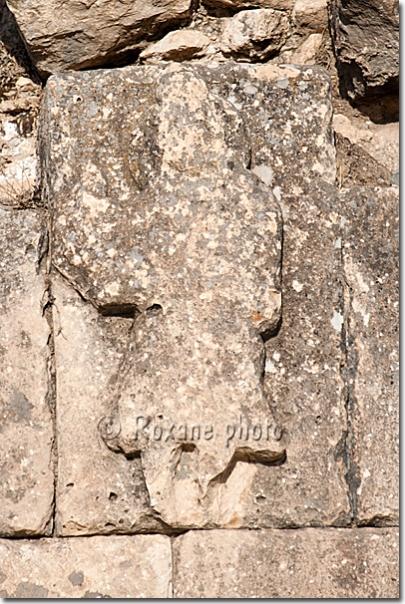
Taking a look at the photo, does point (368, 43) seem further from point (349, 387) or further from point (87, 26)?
point (349, 387)

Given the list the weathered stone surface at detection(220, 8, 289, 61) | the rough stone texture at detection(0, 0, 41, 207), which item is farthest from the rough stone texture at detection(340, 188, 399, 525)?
the rough stone texture at detection(0, 0, 41, 207)

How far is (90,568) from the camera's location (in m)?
2.78

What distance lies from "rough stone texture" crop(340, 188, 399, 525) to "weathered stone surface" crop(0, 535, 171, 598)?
69cm

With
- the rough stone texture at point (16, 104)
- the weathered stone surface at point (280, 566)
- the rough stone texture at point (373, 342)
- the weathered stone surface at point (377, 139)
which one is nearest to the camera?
the weathered stone surface at point (280, 566)

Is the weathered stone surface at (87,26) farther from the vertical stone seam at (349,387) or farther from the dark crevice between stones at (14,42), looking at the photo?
the vertical stone seam at (349,387)

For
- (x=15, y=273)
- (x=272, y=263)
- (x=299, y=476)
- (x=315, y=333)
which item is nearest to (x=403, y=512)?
(x=299, y=476)

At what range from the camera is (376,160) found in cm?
327

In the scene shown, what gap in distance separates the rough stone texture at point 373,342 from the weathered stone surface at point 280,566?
0.14m

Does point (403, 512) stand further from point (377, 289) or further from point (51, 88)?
point (51, 88)

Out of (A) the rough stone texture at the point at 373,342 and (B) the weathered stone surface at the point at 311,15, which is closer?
(A) the rough stone texture at the point at 373,342

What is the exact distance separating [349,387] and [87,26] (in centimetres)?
166

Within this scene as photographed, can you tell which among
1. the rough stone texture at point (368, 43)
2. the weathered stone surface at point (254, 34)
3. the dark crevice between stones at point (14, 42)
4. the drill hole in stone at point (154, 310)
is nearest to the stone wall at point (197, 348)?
the drill hole in stone at point (154, 310)

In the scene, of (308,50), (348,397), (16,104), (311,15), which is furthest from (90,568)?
(311,15)

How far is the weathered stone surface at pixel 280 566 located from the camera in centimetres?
276
